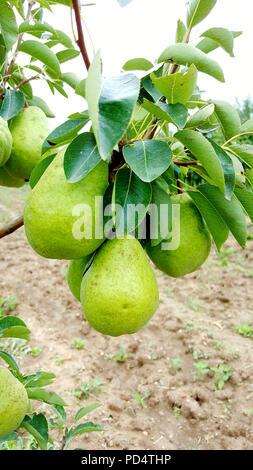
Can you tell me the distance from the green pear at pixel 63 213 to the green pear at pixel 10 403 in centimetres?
49

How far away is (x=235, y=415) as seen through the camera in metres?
2.50

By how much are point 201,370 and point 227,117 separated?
2.43 m

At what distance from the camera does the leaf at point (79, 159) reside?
660mm

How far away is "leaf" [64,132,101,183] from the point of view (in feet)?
2.17

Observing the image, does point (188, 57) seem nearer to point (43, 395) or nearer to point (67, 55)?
point (67, 55)

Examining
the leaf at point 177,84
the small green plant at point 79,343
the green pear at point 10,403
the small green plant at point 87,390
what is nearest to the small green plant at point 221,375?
the small green plant at point 87,390

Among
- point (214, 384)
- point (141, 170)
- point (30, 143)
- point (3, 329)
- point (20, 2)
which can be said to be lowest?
point (214, 384)

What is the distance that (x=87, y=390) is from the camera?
2.73 m

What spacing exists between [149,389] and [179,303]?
1.28 meters

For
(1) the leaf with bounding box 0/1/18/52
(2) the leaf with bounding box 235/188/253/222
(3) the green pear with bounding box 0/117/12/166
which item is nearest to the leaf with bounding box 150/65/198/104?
(2) the leaf with bounding box 235/188/253/222

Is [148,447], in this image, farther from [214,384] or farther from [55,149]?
[55,149]

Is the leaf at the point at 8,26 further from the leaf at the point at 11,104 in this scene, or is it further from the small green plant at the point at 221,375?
the small green plant at the point at 221,375
